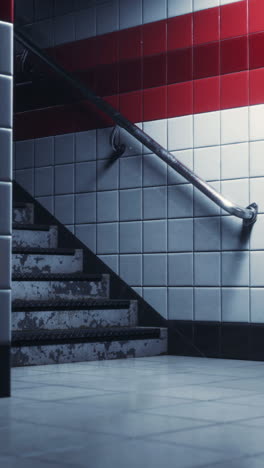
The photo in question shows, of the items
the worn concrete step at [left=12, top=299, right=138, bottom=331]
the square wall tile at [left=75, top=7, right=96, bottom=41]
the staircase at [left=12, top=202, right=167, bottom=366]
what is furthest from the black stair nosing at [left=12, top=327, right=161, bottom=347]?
the square wall tile at [left=75, top=7, right=96, bottom=41]

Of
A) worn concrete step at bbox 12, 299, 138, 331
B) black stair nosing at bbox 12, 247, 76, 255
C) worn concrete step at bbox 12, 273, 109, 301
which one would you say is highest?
black stair nosing at bbox 12, 247, 76, 255

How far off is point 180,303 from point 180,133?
3.50 ft

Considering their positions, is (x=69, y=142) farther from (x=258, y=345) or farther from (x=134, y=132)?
(x=258, y=345)

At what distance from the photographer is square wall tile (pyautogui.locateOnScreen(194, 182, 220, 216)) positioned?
5.12 meters

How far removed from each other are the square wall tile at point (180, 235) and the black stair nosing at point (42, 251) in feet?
2.48

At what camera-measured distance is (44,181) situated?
19.9ft

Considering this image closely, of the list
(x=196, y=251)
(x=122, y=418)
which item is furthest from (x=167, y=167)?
(x=122, y=418)

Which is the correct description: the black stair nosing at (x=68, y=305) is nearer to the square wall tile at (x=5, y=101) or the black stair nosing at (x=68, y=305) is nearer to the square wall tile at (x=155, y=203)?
the square wall tile at (x=155, y=203)

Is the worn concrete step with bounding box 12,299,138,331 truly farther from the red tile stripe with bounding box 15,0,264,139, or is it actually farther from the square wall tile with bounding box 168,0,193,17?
the square wall tile with bounding box 168,0,193,17

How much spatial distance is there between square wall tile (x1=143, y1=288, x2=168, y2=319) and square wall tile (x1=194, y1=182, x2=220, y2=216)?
56 cm

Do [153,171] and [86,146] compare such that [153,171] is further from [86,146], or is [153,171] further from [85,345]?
[85,345]

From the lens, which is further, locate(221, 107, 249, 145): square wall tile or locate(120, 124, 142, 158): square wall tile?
locate(120, 124, 142, 158): square wall tile

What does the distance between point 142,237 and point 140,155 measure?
0.55 metres

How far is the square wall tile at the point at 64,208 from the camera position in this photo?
5898mm
